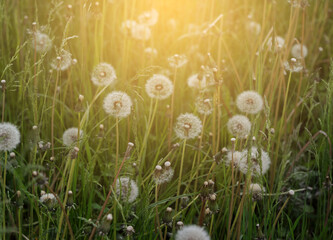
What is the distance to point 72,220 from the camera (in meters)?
1.32

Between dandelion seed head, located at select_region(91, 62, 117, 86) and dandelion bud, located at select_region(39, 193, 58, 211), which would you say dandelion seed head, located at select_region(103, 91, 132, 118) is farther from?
dandelion bud, located at select_region(39, 193, 58, 211)

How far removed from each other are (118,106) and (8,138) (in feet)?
1.16

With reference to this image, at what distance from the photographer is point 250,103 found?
4.79 feet

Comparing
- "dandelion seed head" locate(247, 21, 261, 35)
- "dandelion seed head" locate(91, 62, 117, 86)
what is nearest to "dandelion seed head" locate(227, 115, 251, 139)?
"dandelion seed head" locate(91, 62, 117, 86)

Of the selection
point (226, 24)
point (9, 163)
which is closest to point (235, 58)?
point (226, 24)

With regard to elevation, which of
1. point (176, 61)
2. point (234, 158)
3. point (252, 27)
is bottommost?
point (234, 158)

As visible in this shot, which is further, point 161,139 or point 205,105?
point 161,139

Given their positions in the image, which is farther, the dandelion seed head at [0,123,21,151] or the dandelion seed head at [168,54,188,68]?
the dandelion seed head at [168,54,188,68]

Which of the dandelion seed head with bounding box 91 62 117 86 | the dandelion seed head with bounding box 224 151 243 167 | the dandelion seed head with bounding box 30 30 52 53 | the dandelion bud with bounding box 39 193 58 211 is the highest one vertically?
the dandelion seed head with bounding box 30 30 52 53

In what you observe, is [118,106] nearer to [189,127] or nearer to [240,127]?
[189,127]

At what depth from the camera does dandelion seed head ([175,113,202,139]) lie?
1.36 m

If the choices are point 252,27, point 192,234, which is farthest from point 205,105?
point 252,27

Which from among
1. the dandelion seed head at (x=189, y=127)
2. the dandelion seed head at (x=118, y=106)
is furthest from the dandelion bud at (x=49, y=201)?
the dandelion seed head at (x=189, y=127)

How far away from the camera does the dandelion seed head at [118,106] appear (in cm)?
132
